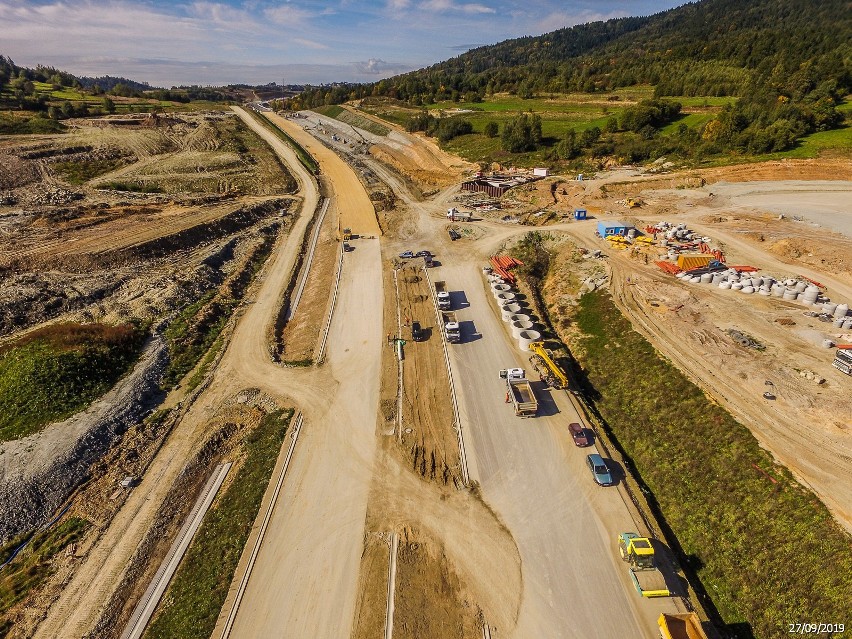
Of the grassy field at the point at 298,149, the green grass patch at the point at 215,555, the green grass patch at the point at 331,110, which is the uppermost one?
the green grass patch at the point at 331,110

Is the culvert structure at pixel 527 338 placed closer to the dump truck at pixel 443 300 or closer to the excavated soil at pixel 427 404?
the excavated soil at pixel 427 404

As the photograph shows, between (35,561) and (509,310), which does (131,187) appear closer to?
(35,561)

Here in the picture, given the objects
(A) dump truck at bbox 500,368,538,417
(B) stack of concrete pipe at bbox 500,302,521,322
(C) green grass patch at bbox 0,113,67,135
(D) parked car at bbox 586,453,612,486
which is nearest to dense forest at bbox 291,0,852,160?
(B) stack of concrete pipe at bbox 500,302,521,322

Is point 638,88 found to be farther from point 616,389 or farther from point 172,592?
point 172,592

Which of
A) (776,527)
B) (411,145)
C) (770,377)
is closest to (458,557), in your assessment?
(776,527)

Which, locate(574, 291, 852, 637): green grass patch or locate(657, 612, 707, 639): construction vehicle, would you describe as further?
locate(574, 291, 852, 637): green grass patch

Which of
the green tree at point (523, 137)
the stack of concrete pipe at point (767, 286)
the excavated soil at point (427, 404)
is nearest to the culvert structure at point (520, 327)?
the excavated soil at point (427, 404)
